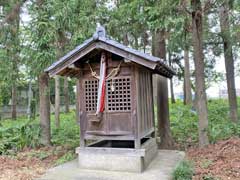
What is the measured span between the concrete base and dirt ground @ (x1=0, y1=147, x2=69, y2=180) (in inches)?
41.3

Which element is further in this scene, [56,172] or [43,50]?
[43,50]

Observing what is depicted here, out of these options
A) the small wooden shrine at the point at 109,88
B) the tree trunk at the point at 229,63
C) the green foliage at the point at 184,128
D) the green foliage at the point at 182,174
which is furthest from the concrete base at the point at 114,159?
Answer: the tree trunk at the point at 229,63

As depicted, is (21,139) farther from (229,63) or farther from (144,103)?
(229,63)

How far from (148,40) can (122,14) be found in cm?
355

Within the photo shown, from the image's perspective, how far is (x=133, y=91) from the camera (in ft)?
19.0

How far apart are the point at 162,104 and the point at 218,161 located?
117 inches

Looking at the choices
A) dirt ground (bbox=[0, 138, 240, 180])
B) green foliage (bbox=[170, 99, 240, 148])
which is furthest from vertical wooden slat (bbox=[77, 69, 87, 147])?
green foliage (bbox=[170, 99, 240, 148])

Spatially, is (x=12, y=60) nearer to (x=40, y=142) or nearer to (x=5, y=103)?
(x=40, y=142)

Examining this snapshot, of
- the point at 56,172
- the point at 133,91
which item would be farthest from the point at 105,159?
the point at 133,91

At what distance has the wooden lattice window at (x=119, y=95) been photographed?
5.89 meters

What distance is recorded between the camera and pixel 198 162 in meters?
5.99

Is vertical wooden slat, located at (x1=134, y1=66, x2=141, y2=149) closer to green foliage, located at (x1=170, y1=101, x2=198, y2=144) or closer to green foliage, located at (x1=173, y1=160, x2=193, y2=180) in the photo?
green foliage, located at (x1=173, y1=160, x2=193, y2=180)

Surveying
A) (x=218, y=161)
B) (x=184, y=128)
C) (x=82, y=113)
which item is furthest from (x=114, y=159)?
(x=184, y=128)

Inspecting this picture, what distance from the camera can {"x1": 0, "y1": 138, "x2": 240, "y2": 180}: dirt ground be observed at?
5.15 metres
